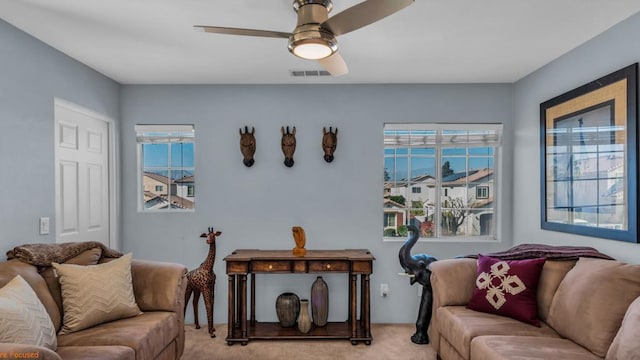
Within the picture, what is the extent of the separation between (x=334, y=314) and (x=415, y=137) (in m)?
1.94

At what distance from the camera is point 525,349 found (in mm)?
2238

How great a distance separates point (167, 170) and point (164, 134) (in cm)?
37

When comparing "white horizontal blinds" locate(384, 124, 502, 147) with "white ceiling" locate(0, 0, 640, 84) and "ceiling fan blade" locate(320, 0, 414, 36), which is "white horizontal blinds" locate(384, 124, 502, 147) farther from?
"ceiling fan blade" locate(320, 0, 414, 36)

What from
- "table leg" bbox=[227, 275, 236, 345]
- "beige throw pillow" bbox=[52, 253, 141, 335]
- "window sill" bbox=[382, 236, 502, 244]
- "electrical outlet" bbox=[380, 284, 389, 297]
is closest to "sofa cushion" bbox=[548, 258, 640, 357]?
"window sill" bbox=[382, 236, 502, 244]

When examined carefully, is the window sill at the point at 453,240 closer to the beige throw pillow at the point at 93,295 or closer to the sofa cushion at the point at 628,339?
the sofa cushion at the point at 628,339

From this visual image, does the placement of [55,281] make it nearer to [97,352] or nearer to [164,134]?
[97,352]

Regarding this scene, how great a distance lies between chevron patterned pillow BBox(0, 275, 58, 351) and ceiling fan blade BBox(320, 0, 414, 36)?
202 centimetres

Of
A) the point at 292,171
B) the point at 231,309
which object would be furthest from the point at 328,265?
the point at 292,171

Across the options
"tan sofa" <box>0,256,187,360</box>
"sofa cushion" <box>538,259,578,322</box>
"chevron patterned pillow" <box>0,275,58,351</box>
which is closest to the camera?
"chevron patterned pillow" <box>0,275,58,351</box>

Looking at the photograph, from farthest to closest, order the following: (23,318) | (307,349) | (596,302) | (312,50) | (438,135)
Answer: (438,135) → (307,349) → (596,302) → (312,50) → (23,318)

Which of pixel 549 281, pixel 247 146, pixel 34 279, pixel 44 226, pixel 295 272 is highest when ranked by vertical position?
pixel 247 146

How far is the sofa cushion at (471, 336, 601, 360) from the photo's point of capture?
2158mm

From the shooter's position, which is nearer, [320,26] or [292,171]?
[320,26]

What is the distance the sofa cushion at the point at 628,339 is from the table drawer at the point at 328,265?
1.98 m
